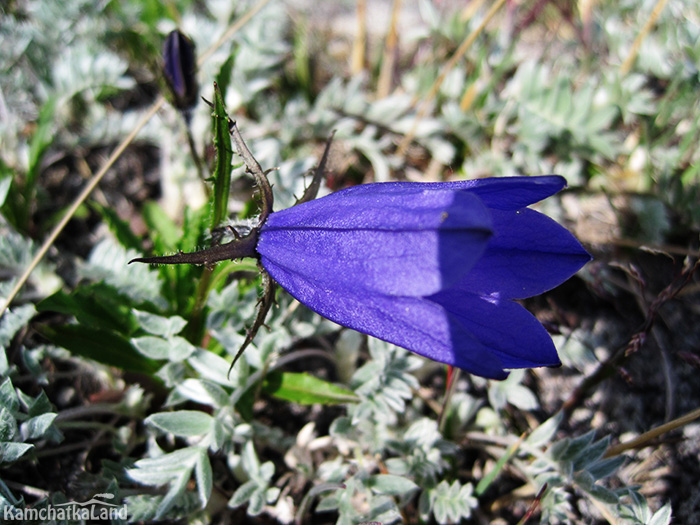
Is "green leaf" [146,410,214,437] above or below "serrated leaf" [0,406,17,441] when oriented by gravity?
→ below

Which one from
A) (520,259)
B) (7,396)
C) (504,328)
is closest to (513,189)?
(520,259)

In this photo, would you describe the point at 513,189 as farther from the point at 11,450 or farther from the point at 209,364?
the point at 11,450

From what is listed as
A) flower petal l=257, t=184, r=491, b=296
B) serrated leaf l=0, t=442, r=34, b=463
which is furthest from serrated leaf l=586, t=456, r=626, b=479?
serrated leaf l=0, t=442, r=34, b=463

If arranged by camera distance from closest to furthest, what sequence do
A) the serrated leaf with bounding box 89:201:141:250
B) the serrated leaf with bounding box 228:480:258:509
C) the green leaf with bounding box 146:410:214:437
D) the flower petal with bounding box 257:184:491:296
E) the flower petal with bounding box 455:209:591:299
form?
the flower petal with bounding box 257:184:491:296
the flower petal with bounding box 455:209:591:299
the green leaf with bounding box 146:410:214:437
the serrated leaf with bounding box 228:480:258:509
the serrated leaf with bounding box 89:201:141:250

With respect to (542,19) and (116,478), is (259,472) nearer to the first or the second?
(116,478)

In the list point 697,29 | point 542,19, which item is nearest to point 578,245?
point 697,29

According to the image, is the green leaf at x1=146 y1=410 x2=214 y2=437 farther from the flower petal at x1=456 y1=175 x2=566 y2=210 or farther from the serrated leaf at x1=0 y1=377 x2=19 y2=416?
the flower petal at x1=456 y1=175 x2=566 y2=210

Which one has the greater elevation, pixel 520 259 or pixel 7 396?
pixel 520 259
